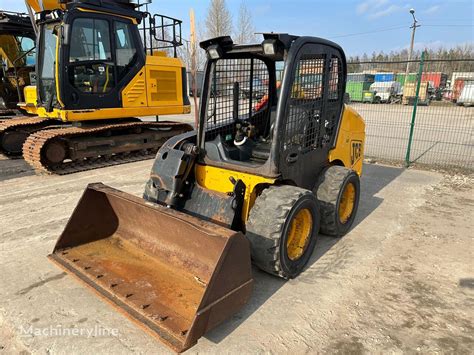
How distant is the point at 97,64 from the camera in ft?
24.0

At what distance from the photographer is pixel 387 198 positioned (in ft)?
19.4

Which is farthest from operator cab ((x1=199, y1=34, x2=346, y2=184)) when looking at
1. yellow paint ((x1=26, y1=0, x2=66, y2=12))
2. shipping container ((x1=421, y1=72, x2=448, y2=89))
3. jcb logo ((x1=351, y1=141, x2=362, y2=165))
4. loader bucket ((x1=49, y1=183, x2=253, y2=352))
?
yellow paint ((x1=26, y1=0, x2=66, y2=12))

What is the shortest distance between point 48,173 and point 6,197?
1.42 meters

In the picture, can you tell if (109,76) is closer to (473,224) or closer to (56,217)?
(56,217)

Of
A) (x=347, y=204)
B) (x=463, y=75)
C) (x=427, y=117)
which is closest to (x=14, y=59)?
(x=347, y=204)

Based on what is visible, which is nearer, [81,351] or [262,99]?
[81,351]

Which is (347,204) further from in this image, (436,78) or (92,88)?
(436,78)

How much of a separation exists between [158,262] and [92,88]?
525cm

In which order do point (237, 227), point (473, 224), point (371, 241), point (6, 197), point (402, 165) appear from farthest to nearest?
point (402, 165) → point (6, 197) → point (473, 224) → point (371, 241) → point (237, 227)

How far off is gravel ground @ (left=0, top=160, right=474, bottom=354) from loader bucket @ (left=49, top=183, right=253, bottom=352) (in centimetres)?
23

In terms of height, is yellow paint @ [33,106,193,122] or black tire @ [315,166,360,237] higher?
yellow paint @ [33,106,193,122]

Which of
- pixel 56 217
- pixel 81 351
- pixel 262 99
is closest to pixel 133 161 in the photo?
pixel 56 217

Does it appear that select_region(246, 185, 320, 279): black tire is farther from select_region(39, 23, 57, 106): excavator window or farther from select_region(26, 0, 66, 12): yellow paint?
select_region(26, 0, 66, 12): yellow paint

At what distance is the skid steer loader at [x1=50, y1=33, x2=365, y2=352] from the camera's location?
265cm
